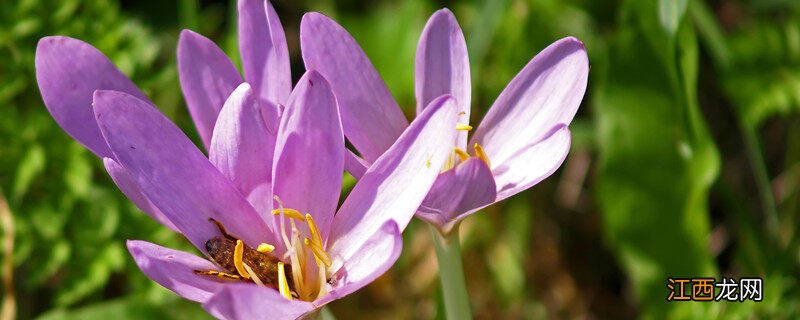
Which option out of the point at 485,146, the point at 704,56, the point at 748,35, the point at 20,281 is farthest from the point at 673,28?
the point at 20,281

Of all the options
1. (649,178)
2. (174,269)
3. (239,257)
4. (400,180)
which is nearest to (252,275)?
(239,257)

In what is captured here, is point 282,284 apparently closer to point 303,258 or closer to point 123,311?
point 303,258

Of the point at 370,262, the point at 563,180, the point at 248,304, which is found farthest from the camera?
the point at 563,180

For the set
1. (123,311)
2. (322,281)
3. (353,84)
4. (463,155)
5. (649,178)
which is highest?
(353,84)

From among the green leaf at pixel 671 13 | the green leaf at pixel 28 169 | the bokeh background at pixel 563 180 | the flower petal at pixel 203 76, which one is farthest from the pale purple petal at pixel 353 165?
the green leaf at pixel 28 169

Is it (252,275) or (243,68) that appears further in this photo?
(243,68)

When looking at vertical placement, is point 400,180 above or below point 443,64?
below

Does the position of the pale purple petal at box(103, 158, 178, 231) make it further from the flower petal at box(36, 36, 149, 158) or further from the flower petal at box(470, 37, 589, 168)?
the flower petal at box(470, 37, 589, 168)

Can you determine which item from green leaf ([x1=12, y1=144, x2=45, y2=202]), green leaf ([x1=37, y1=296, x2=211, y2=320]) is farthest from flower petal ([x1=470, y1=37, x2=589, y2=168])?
→ green leaf ([x1=12, y1=144, x2=45, y2=202])

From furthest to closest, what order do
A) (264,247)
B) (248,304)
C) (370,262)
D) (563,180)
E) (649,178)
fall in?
(563,180), (649,178), (264,247), (370,262), (248,304)
